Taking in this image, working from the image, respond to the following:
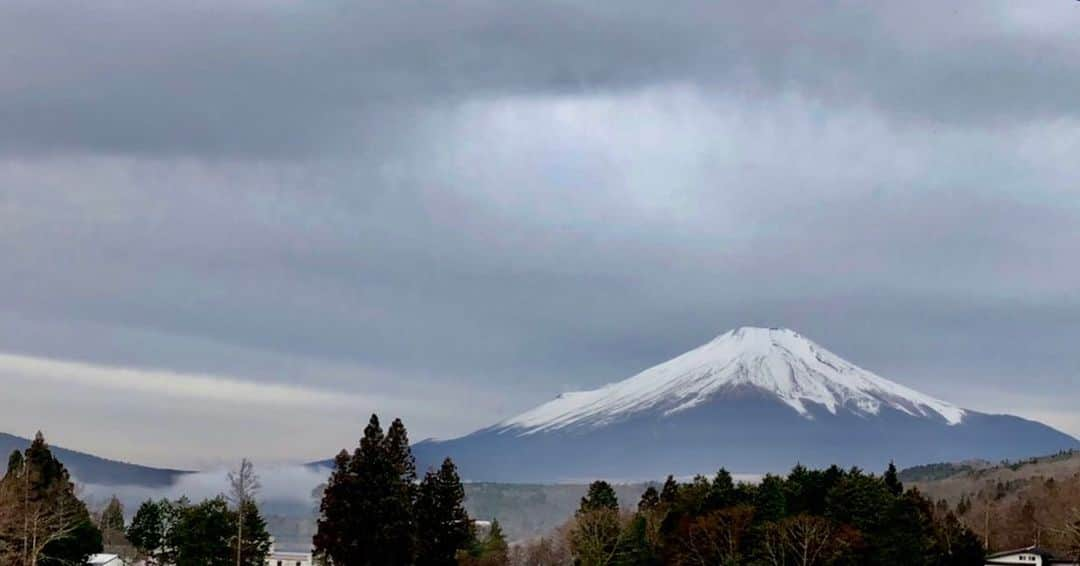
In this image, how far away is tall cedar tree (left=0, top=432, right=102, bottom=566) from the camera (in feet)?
198

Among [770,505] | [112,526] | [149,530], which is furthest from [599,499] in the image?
[112,526]

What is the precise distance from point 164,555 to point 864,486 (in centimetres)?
3482

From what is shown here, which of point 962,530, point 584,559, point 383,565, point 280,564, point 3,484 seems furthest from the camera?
point 280,564

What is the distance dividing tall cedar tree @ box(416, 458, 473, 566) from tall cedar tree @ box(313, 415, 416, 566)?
662 centimetres

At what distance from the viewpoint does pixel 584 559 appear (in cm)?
7588

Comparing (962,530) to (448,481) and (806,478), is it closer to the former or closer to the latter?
(806,478)

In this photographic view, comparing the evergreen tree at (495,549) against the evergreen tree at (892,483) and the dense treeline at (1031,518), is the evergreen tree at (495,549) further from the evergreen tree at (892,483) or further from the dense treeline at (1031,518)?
the dense treeline at (1031,518)

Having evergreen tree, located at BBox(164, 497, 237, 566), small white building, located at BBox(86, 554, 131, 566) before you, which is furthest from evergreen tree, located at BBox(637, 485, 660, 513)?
small white building, located at BBox(86, 554, 131, 566)

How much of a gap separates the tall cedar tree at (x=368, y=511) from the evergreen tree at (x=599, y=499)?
24959mm

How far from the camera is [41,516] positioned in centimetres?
6419

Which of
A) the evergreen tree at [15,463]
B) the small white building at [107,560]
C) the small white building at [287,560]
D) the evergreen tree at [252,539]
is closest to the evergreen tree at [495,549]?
the evergreen tree at [252,539]

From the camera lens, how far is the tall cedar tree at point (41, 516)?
60.3 meters

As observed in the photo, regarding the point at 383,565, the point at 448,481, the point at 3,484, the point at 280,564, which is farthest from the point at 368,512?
the point at 280,564

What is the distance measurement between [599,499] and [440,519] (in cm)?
1950
